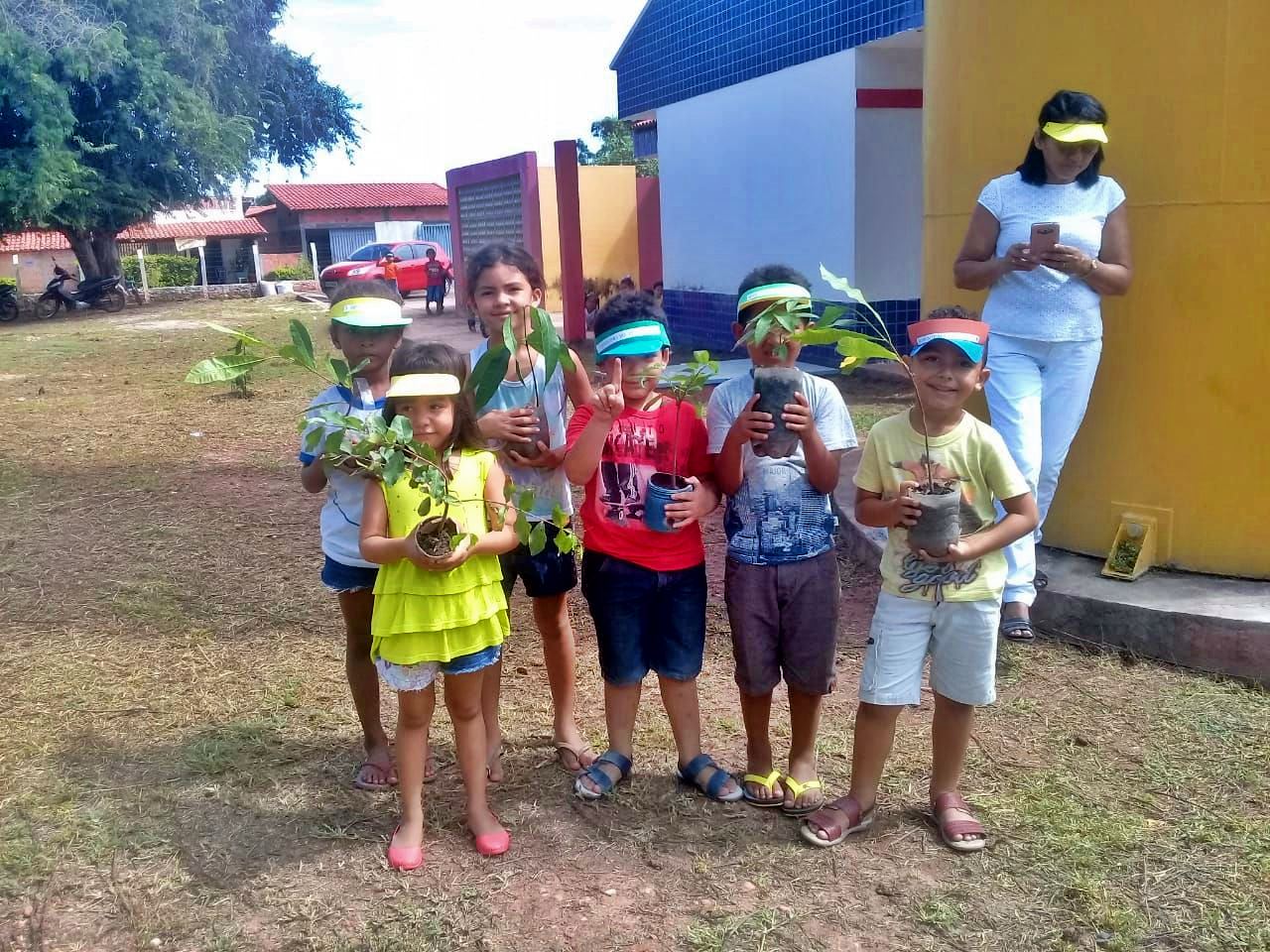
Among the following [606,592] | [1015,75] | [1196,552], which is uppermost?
[1015,75]

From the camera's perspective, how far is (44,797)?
10.7 feet

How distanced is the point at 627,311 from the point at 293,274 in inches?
1372

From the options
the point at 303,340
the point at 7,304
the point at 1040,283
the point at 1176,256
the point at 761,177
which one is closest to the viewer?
the point at 303,340

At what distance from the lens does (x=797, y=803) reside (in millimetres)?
3014

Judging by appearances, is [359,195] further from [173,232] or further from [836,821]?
[836,821]

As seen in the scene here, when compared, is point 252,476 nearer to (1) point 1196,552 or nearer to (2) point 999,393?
(2) point 999,393

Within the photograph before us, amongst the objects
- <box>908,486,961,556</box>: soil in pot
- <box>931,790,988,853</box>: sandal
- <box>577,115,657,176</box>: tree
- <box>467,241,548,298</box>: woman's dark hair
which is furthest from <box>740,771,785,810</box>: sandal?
<box>577,115,657,176</box>: tree

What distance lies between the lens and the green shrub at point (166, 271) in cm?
3450

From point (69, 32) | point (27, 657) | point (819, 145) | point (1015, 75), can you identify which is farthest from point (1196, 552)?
point (69, 32)

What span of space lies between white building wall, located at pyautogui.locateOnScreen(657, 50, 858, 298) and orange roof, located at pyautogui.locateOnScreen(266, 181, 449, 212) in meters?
32.0

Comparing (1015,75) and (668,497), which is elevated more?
(1015,75)

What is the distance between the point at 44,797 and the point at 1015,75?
4.38 meters

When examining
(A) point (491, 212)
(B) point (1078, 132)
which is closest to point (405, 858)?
(B) point (1078, 132)

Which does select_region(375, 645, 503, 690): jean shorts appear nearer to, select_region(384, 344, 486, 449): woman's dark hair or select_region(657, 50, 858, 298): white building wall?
Answer: select_region(384, 344, 486, 449): woman's dark hair
